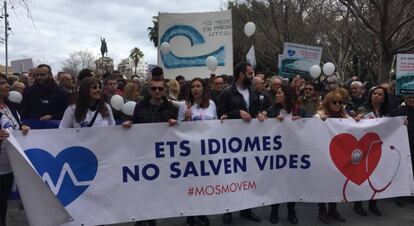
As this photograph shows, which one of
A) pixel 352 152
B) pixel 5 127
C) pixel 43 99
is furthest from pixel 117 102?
pixel 352 152

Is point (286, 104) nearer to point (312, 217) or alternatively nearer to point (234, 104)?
point (234, 104)

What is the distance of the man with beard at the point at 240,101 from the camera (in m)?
5.52

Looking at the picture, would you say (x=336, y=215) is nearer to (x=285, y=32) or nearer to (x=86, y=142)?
(x=86, y=142)

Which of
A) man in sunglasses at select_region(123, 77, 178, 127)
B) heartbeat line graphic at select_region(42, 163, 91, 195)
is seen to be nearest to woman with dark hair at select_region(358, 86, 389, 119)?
man in sunglasses at select_region(123, 77, 178, 127)

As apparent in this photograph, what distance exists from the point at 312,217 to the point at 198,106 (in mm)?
1957

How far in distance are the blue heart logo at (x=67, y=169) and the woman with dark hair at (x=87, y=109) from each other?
286 mm

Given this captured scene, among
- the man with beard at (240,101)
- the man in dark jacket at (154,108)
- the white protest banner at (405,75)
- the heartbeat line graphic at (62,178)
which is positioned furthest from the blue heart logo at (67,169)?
the white protest banner at (405,75)

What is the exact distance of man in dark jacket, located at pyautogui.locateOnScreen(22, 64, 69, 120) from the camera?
6523mm

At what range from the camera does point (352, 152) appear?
5598 millimetres

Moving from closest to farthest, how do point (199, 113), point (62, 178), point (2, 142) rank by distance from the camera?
point (2, 142) < point (62, 178) < point (199, 113)

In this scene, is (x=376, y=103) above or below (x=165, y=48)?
below

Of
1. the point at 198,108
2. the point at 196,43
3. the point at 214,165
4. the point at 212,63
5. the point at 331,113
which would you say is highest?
the point at 196,43

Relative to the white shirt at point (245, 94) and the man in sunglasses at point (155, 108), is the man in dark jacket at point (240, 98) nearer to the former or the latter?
the white shirt at point (245, 94)

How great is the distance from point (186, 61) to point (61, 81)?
305 cm
